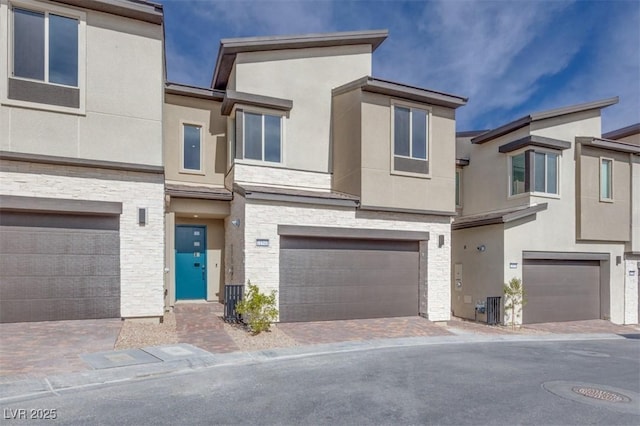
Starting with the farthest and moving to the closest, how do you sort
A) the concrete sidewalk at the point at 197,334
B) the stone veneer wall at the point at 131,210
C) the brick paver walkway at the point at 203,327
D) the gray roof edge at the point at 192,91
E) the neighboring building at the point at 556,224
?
the neighboring building at the point at 556,224 < the gray roof edge at the point at 192,91 < the stone veneer wall at the point at 131,210 < the brick paver walkway at the point at 203,327 < the concrete sidewalk at the point at 197,334

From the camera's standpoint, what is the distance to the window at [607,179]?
16.9 meters

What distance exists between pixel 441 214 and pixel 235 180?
6.81 m

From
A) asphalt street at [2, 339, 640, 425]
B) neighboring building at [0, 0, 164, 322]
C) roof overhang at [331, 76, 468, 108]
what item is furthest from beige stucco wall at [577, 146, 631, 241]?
neighboring building at [0, 0, 164, 322]

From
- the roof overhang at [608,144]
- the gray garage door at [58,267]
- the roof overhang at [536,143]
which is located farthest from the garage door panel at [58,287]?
the roof overhang at [608,144]

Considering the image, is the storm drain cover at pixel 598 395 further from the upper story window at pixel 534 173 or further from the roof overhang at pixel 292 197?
the upper story window at pixel 534 173

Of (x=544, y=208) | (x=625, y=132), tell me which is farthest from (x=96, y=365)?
(x=625, y=132)

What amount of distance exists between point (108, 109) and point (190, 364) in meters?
6.57

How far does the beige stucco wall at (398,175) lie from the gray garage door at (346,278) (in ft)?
4.75

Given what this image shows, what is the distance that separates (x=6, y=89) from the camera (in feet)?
30.1

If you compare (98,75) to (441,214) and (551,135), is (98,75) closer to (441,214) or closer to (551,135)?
(441,214)

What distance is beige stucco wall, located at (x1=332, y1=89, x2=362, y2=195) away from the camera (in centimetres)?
1291

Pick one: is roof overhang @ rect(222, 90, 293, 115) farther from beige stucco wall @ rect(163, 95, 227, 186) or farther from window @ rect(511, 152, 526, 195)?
window @ rect(511, 152, 526, 195)

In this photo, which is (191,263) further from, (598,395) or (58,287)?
(598,395)

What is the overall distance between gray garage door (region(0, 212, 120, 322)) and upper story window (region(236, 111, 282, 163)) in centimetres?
474
